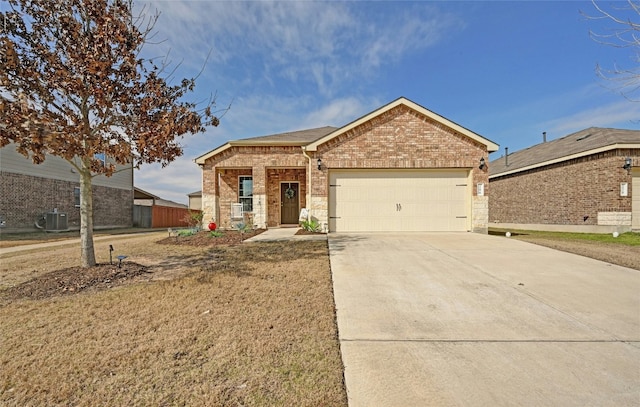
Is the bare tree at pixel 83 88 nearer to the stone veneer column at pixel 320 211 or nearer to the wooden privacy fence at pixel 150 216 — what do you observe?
the stone veneer column at pixel 320 211

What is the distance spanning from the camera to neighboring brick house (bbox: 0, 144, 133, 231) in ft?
41.9

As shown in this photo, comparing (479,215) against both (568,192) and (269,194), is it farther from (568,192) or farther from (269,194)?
(269,194)

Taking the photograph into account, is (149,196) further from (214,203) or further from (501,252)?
(501,252)

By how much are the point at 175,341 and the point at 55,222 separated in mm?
16137

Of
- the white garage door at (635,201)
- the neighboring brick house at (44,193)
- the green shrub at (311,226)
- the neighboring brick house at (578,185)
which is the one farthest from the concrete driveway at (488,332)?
the neighboring brick house at (44,193)

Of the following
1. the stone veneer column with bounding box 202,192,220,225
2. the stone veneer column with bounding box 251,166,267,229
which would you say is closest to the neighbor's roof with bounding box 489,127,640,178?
the stone veneer column with bounding box 251,166,267,229

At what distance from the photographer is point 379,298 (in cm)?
389

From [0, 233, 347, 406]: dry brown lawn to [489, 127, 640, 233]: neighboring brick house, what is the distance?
13.9 m

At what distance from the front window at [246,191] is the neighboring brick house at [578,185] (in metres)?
15.0

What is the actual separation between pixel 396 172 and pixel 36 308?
9481mm

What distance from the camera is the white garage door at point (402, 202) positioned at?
10.1m

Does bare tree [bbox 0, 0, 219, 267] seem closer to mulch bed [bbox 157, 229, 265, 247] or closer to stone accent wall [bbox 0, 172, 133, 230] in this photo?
mulch bed [bbox 157, 229, 265, 247]

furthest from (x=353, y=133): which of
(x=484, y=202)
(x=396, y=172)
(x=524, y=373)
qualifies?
(x=524, y=373)

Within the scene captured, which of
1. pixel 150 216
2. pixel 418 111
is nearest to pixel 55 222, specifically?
pixel 150 216
